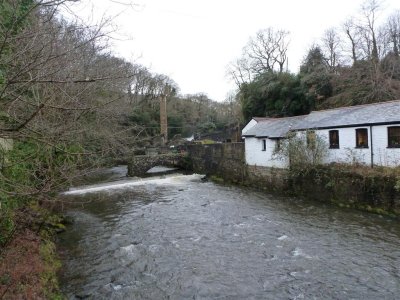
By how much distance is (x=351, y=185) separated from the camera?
1611 cm

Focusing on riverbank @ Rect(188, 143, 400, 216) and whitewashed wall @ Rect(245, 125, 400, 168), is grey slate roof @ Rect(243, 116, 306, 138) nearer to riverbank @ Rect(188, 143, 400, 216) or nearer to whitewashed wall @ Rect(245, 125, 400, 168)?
whitewashed wall @ Rect(245, 125, 400, 168)

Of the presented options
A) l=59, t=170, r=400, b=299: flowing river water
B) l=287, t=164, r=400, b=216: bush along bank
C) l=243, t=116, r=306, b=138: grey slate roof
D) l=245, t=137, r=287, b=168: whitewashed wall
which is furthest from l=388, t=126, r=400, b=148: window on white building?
l=245, t=137, r=287, b=168: whitewashed wall

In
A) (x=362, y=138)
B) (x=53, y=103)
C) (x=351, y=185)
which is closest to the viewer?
(x=53, y=103)

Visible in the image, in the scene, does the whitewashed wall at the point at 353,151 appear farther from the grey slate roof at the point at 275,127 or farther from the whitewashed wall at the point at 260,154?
the grey slate roof at the point at 275,127

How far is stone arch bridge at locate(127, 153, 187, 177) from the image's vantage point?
2948 centimetres

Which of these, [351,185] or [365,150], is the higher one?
[365,150]

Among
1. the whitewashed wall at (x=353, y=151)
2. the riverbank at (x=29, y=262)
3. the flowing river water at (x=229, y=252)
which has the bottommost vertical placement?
the flowing river water at (x=229, y=252)

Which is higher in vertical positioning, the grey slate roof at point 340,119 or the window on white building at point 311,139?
the grey slate roof at point 340,119

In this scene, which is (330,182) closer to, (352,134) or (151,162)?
(352,134)

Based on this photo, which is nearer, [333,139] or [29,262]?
[29,262]

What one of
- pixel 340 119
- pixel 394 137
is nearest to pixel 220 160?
pixel 340 119

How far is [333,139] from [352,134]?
1278 millimetres

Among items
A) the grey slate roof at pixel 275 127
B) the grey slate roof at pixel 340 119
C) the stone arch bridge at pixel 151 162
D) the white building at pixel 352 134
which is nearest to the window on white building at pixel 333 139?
the white building at pixel 352 134

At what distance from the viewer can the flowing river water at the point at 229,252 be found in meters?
8.24
